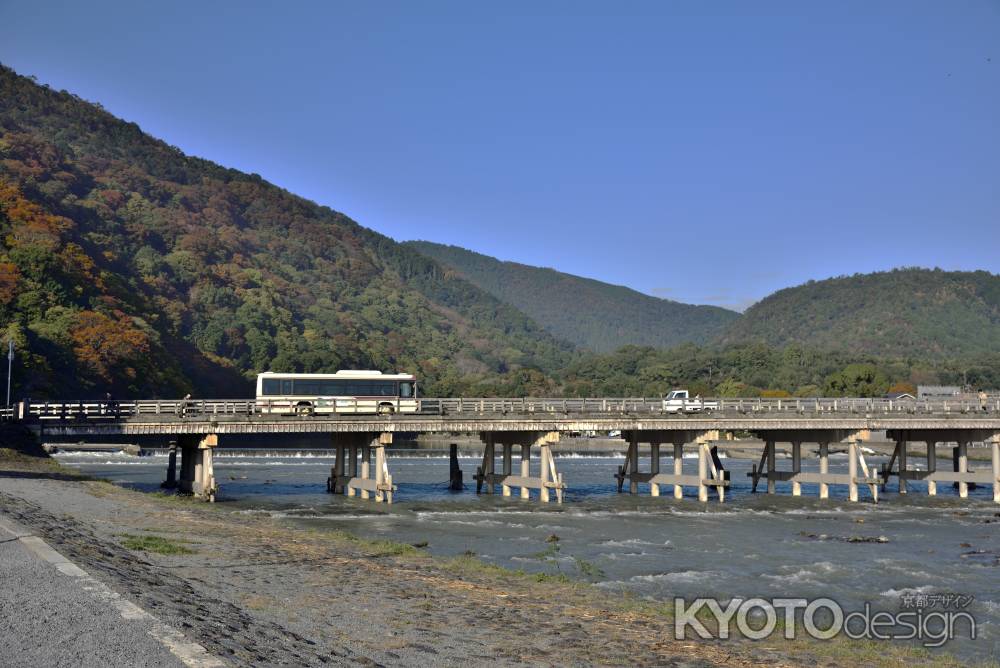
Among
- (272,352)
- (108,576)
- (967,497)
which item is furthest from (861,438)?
(272,352)

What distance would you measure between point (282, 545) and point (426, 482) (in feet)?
136

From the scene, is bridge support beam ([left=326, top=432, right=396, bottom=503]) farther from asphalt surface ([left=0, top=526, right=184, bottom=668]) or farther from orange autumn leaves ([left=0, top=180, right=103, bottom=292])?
orange autumn leaves ([left=0, top=180, right=103, bottom=292])

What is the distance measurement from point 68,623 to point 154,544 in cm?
1092

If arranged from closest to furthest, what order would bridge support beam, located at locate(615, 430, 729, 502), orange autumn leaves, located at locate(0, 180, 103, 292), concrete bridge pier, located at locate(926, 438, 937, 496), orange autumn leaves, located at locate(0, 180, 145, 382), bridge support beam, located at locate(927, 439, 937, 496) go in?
bridge support beam, located at locate(615, 430, 729, 502) < bridge support beam, located at locate(927, 439, 937, 496) < concrete bridge pier, located at locate(926, 438, 937, 496) < orange autumn leaves, located at locate(0, 180, 103, 292) < orange autumn leaves, located at locate(0, 180, 145, 382)

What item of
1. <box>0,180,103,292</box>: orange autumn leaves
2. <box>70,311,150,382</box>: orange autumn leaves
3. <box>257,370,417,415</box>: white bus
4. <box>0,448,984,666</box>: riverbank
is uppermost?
<box>0,180,103,292</box>: orange autumn leaves

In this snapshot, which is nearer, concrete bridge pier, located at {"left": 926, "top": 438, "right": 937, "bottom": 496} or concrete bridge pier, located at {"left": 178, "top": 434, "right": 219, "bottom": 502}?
concrete bridge pier, located at {"left": 178, "top": 434, "right": 219, "bottom": 502}

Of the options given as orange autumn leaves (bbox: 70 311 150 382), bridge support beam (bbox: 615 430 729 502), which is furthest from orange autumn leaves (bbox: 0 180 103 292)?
bridge support beam (bbox: 615 430 729 502)

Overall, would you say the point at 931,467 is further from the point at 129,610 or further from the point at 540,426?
the point at 129,610

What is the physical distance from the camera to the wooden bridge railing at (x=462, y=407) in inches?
1875

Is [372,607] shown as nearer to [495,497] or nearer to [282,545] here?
[282,545]

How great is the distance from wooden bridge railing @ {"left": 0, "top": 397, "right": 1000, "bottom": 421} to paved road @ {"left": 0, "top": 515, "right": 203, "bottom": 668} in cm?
3203

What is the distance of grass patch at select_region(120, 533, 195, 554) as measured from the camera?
2264 centimetres

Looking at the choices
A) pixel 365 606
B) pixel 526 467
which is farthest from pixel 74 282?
pixel 365 606

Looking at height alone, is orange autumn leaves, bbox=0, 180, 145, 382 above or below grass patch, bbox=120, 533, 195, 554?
above
